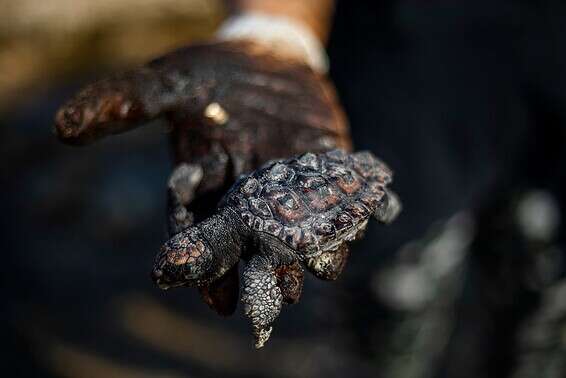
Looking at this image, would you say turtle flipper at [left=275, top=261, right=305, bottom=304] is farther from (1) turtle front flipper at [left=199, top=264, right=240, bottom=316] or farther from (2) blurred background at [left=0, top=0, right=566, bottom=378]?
(2) blurred background at [left=0, top=0, right=566, bottom=378]

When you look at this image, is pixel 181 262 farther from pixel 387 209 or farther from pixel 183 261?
pixel 387 209

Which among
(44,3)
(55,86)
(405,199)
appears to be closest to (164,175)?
(55,86)

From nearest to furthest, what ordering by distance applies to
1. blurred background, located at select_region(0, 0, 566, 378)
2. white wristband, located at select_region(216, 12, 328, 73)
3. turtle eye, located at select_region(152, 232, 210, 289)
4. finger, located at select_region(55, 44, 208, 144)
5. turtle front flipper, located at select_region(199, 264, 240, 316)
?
turtle eye, located at select_region(152, 232, 210, 289) < turtle front flipper, located at select_region(199, 264, 240, 316) < finger, located at select_region(55, 44, 208, 144) < white wristband, located at select_region(216, 12, 328, 73) < blurred background, located at select_region(0, 0, 566, 378)

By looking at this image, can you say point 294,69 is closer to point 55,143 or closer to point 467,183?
point 467,183

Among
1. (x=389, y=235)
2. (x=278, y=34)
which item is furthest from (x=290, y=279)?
(x=389, y=235)

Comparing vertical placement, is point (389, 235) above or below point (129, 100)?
below

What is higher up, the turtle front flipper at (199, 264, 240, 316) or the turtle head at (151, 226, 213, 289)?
the turtle head at (151, 226, 213, 289)

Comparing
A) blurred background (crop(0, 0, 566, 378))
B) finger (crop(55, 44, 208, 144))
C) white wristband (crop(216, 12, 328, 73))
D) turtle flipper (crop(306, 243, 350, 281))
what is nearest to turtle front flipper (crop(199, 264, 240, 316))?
turtle flipper (crop(306, 243, 350, 281))
